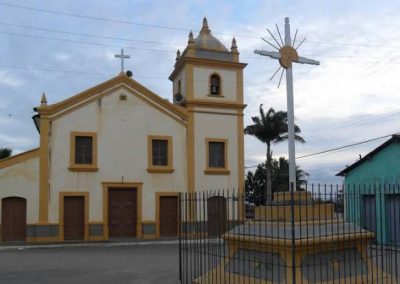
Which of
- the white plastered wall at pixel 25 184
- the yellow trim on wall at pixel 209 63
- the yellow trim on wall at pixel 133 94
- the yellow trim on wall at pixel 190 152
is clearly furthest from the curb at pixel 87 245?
the yellow trim on wall at pixel 209 63

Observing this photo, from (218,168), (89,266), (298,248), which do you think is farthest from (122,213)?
(298,248)

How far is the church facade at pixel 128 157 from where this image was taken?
2348 centimetres

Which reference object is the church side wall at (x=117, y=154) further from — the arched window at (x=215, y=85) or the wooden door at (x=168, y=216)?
the arched window at (x=215, y=85)

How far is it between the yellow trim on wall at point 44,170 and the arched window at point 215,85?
842cm

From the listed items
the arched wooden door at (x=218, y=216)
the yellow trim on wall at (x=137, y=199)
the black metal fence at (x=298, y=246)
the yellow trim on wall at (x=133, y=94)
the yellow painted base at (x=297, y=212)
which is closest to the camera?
the black metal fence at (x=298, y=246)

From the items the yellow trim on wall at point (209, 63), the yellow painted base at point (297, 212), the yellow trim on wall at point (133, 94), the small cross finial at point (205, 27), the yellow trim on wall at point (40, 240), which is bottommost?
the yellow trim on wall at point (40, 240)

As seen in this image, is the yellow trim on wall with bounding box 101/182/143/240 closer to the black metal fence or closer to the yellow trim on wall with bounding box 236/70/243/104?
the yellow trim on wall with bounding box 236/70/243/104

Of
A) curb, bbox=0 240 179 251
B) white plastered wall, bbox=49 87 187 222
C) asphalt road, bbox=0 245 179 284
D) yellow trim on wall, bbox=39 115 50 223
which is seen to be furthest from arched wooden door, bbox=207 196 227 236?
yellow trim on wall, bbox=39 115 50 223

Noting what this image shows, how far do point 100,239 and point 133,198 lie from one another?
2.50 metres

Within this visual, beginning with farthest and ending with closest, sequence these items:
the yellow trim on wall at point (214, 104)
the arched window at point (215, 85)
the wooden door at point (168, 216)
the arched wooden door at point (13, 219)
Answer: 1. the arched window at point (215, 85)
2. the yellow trim on wall at point (214, 104)
3. the wooden door at point (168, 216)
4. the arched wooden door at point (13, 219)

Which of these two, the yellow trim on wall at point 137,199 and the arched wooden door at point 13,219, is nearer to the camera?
the arched wooden door at point 13,219

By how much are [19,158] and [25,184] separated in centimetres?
121

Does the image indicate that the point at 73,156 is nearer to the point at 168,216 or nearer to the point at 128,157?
the point at 128,157

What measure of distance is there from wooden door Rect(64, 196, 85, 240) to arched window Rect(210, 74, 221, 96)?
8.57 meters
